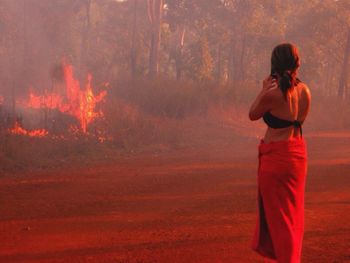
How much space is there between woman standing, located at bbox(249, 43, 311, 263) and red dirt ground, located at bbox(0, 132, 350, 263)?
127cm

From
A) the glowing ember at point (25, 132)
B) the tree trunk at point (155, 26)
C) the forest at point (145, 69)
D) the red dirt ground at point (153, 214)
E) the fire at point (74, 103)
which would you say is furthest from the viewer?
the tree trunk at point (155, 26)

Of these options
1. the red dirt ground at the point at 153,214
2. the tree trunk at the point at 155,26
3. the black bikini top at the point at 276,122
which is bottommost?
the red dirt ground at the point at 153,214

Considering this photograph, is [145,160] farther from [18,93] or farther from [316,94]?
[316,94]

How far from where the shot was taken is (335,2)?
30406 millimetres

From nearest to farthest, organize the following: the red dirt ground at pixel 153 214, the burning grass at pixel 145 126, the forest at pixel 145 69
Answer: the red dirt ground at pixel 153 214
the burning grass at pixel 145 126
the forest at pixel 145 69

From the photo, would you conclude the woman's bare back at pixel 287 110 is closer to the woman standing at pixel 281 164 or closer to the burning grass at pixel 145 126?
the woman standing at pixel 281 164

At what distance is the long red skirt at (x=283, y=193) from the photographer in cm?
416

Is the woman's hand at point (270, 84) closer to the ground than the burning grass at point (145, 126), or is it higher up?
higher up

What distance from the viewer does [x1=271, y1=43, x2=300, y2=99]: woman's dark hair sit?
4172 mm

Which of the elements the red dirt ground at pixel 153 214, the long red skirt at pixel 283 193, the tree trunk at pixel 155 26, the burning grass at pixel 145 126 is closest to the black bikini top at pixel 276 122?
the long red skirt at pixel 283 193

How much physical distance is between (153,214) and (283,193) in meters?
3.25

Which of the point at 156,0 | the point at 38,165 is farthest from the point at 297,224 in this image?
the point at 156,0

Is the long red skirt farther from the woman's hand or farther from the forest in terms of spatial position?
the forest

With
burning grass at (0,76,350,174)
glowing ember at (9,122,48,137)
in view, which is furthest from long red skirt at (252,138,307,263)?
Result: glowing ember at (9,122,48,137)
